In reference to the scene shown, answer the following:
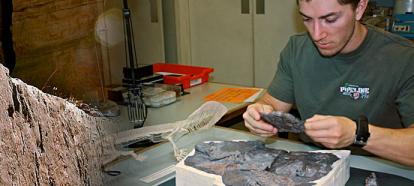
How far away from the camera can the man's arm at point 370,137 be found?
1217 mm

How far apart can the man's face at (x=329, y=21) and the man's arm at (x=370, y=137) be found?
1.02 ft

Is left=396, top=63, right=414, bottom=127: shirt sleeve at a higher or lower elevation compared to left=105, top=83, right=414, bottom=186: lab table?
higher

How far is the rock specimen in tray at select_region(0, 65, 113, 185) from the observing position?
548mm

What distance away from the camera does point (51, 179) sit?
0.60 metres

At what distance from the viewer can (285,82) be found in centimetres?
174

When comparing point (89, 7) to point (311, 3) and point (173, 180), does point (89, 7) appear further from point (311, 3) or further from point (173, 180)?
point (311, 3)

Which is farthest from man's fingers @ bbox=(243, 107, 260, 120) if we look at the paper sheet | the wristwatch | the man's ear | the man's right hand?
the paper sheet

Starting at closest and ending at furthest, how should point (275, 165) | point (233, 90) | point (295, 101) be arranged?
point (275, 165) < point (295, 101) < point (233, 90)

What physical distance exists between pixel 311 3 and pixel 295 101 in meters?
0.49

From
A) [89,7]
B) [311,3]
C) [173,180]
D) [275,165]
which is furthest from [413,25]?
[89,7]

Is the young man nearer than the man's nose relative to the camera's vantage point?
Yes

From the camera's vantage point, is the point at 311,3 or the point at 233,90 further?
the point at 233,90

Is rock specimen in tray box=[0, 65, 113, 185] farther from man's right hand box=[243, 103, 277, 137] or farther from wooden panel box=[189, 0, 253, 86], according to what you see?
wooden panel box=[189, 0, 253, 86]

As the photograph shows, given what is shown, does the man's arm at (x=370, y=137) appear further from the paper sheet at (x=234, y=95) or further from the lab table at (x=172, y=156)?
the paper sheet at (x=234, y=95)
